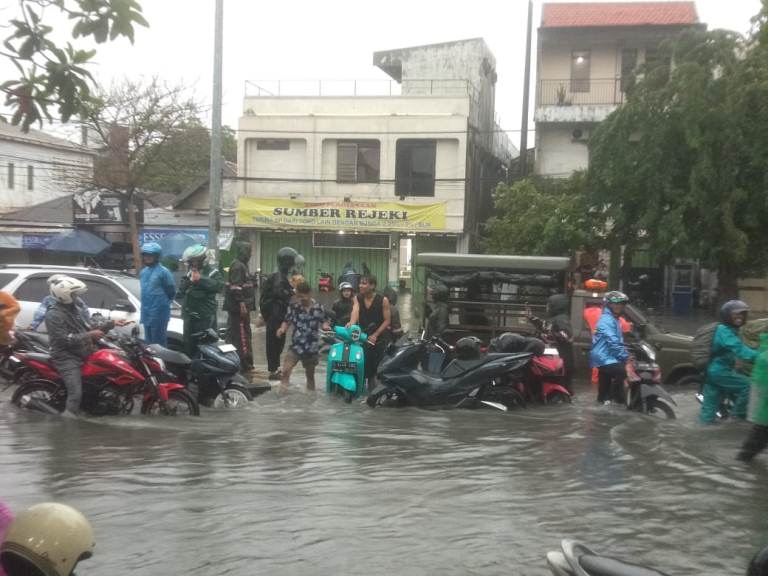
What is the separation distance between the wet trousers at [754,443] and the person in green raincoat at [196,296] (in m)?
6.69

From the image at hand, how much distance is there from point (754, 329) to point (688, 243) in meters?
10.8

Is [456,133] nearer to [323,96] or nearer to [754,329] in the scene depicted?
[323,96]

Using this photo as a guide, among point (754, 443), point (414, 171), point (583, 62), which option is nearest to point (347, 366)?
point (754, 443)

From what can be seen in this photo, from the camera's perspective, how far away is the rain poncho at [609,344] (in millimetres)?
10062

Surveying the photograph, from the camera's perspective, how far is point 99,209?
33.8m

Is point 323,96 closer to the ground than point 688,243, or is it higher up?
higher up

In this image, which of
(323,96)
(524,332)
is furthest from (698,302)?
(524,332)

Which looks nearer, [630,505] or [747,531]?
[747,531]

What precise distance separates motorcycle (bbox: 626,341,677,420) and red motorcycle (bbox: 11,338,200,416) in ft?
15.5

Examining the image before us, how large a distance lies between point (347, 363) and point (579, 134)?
22.0 metres

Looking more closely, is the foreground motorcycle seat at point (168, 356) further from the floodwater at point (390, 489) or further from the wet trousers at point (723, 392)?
the wet trousers at point (723, 392)

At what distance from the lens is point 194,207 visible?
3625cm

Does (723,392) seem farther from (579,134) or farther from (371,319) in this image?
(579,134)

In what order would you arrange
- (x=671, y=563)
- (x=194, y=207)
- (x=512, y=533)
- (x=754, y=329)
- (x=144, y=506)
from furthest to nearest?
(x=194, y=207) < (x=754, y=329) < (x=144, y=506) < (x=512, y=533) < (x=671, y=563)
